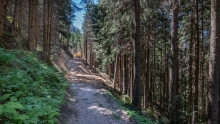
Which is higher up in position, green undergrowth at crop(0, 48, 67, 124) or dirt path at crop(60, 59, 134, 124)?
green undergrowth at crop(0, 48, 67, 124)

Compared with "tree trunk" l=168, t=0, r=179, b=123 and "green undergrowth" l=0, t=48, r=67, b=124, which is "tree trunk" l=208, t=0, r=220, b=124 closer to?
"tree trunk" l=168, t=0, r=179, b=123

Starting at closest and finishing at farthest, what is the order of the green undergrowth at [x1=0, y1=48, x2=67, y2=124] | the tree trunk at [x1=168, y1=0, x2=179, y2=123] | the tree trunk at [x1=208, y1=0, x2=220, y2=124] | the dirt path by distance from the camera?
the green undergrowth at [x1=0, y1=48, x2=67, y2=124], the tree trunk at [x1=208, y1=0, x2=220, y2=124], the dirt path, the tree trunk at [x1=168, y1=0, x2=179, y2=123]

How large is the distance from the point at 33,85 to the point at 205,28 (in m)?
13.1

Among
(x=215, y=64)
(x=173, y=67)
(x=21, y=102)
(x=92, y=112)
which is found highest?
(x=215, y=64)

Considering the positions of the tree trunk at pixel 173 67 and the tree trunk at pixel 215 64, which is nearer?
the tree trunk at pixel 215 64

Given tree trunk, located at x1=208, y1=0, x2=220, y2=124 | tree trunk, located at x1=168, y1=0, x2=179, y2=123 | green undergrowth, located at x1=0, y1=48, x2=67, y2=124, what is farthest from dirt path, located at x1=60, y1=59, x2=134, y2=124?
tree trunk, located at x1=208, y1=0, x2=220, y2=124

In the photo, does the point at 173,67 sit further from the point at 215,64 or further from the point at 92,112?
the point at 92,112

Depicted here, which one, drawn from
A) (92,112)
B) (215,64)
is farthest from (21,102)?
(215,64)

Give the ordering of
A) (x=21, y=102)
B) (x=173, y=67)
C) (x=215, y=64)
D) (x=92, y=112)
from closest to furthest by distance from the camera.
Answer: (x=21, y=102), (x=215, y=64), (x=173, y=67), (x=92, y=112)

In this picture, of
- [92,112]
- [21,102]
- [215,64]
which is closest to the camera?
[21,102]

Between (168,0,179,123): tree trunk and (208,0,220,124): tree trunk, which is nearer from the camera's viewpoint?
(208,0,220,124): tree trunk

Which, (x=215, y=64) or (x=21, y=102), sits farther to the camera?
(x=215, y=64)

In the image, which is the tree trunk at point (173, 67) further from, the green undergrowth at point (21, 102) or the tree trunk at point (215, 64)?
the green undergrowth at point (21, 102)

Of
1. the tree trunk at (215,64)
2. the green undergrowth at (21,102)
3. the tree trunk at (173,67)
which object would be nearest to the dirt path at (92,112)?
the green undergrowth at (21,102)
